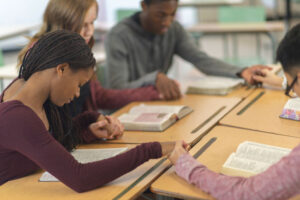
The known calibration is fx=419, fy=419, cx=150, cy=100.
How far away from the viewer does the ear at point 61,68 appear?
1.33 metres

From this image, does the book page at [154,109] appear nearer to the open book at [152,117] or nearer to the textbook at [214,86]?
the open book at [152,117]

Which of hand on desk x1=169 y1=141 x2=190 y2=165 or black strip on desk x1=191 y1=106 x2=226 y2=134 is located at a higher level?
hand on desk x1=169 y1=141 x2=190 y2=165

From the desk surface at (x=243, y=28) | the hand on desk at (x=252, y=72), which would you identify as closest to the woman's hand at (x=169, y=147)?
the hand on desk at (x=252, y=72)

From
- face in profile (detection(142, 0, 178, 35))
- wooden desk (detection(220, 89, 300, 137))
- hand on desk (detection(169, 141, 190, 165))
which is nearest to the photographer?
hand on desk (detection(169, 141, 190, 165))

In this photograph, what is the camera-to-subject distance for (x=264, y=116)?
189 centimetres

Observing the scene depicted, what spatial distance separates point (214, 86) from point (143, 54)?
59cm

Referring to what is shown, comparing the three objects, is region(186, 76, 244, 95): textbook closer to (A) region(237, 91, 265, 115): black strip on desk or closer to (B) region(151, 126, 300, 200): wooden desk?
(A) region(237, 91, 265, 115): black strip on desk

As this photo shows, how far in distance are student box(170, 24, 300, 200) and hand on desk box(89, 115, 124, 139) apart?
1.80 feet

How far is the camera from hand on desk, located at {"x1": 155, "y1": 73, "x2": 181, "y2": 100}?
90.1 inches

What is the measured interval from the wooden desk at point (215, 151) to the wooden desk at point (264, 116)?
0.07 metres

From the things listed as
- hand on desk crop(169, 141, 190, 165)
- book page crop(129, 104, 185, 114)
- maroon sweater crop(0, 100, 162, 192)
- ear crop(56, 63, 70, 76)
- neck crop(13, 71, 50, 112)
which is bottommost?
book page crop(129, 104, 185, 114)

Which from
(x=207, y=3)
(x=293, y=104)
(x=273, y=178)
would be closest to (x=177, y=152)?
(x=273, y=178)

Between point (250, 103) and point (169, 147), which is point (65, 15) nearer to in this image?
point (169, 147)

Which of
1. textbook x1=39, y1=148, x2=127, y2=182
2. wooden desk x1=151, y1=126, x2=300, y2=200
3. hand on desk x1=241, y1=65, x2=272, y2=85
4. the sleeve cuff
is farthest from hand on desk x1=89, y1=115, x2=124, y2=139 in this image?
hand on desk x1=241, y1=65, x2=272, y2=85
